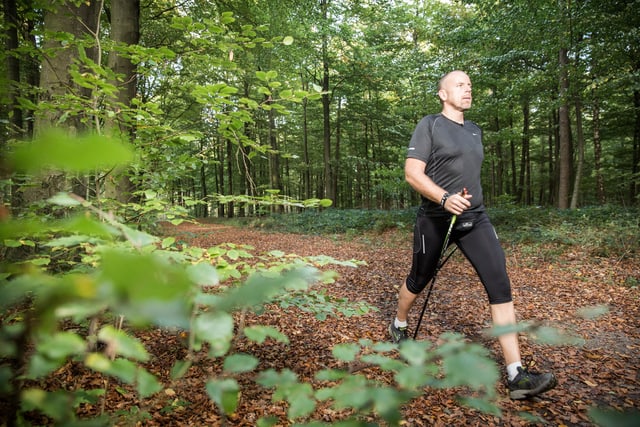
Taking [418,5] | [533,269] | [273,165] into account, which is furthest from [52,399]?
[418,5]

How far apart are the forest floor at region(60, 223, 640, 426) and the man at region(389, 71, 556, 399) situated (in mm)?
479

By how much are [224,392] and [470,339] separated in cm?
278

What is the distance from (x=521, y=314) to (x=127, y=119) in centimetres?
449

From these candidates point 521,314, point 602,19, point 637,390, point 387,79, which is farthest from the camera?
point 387,79

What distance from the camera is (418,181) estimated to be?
232 cm

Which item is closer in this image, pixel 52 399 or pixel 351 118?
pixel 52 399

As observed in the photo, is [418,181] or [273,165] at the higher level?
[273,165]

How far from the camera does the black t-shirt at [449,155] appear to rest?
7.84ft

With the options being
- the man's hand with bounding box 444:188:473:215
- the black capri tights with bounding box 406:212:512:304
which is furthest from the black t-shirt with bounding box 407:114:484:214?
the man's hand with bounding box 444:188:473:215

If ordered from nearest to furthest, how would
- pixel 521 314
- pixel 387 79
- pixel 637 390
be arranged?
pixel 637 390 → pixel 521 314 → pixel 387 79

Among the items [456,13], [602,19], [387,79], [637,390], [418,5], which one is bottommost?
[637,390]

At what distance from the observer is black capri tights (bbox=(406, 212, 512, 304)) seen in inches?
86.8

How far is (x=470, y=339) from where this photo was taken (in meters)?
2.85

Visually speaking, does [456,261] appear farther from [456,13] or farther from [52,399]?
[456,13]
